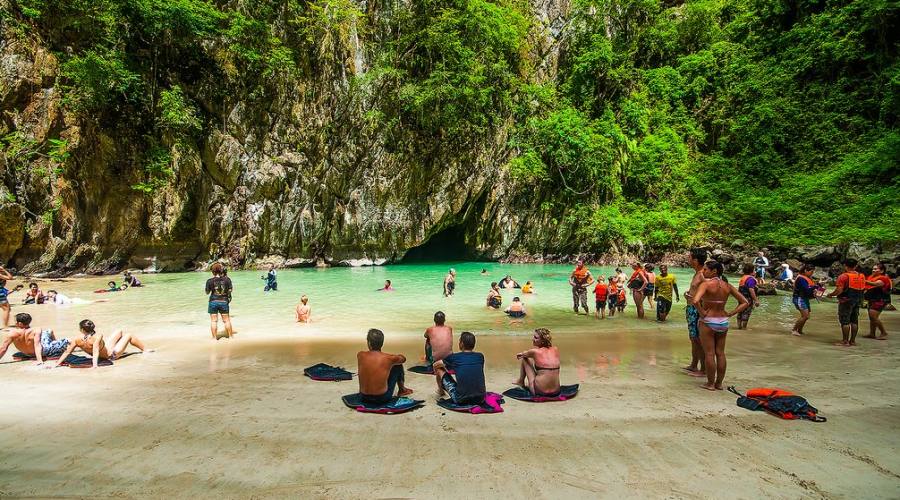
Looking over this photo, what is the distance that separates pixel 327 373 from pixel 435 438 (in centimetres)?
Result: 245

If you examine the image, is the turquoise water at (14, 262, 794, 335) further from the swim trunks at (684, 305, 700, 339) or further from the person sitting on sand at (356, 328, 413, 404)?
the person sitting on sand at (356, 328, 413, 404)

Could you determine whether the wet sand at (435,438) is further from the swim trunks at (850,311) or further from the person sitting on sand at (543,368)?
the swim trunks at (850,311)

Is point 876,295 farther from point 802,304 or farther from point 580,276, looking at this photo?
point 580,276

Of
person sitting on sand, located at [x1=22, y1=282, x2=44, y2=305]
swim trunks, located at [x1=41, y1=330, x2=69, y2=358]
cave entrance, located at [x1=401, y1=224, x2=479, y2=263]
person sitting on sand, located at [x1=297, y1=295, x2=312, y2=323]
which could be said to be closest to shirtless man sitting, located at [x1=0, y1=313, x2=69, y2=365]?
swim trunks, located at [x1=41, y1=330, x2=69, y2=358]

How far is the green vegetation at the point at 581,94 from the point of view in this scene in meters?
22.3

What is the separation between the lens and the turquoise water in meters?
10.2

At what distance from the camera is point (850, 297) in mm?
7750

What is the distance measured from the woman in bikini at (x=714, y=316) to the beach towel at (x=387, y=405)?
369 centimetres

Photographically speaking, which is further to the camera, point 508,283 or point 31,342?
point 508,283

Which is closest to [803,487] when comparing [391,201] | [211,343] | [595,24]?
[211,343]

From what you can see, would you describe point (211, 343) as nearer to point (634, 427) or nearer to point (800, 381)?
point (634, 427)

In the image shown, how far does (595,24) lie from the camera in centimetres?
3052

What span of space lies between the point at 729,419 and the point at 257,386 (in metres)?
5.62

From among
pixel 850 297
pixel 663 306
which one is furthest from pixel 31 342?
pixel 850 297
